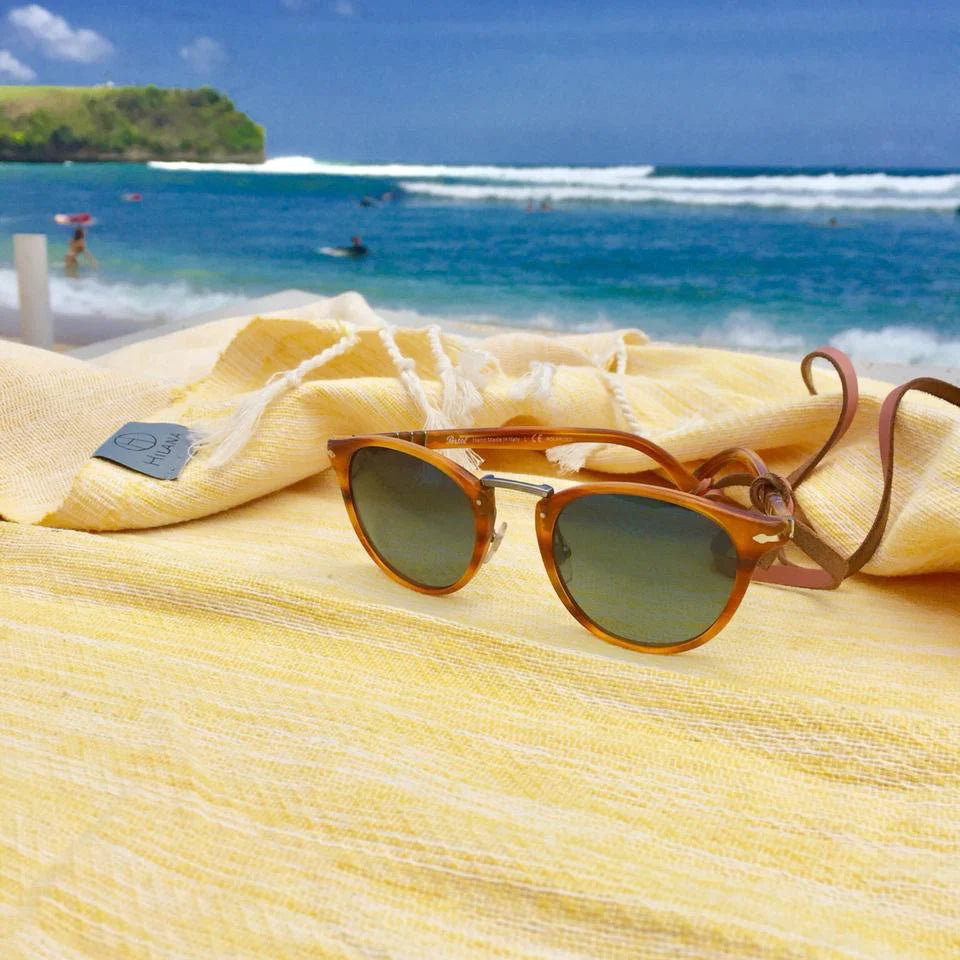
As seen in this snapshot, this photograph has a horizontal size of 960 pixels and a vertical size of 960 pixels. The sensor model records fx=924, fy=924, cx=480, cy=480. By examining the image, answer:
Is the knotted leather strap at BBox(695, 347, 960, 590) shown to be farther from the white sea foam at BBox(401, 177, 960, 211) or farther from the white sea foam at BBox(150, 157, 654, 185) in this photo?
the white sea foam at BBox(150, 157, 654, 185)

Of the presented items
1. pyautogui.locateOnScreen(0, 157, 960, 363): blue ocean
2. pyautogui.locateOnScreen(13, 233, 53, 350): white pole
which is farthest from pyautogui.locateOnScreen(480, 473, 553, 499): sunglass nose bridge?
pyautogui.locateOnScreen(13, 233, 53, 350): white pole

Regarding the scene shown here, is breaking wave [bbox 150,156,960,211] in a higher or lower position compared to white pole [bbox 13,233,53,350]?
higher

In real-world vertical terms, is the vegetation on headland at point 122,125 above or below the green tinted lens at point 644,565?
above

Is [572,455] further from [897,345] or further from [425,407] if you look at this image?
[897,345]

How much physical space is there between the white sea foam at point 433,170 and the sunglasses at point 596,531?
9034mm

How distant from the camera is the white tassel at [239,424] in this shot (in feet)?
2.57

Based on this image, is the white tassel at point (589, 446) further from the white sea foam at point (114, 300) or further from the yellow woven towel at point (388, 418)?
the white sea foam at point (114, 300)

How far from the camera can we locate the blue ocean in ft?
13.6

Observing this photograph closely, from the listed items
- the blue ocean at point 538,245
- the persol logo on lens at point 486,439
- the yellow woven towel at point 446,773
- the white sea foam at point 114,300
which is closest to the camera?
the yellow woven towel at point 446,773

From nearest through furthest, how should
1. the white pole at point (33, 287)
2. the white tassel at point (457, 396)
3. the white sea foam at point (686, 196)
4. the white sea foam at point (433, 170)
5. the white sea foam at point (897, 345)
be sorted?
the white tassel at point (457, 396) → the white pole at point (33, 287) → the white sea foam at point (897, 345) → the white sea foam at point (686, 196) → the white sea foam at point (433, 170)

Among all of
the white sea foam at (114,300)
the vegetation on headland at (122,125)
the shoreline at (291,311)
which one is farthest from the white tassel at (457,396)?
the vegetation on headland at (122,125)

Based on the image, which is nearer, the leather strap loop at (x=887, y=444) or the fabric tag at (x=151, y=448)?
the leather strap loop at (x=887, y=444)

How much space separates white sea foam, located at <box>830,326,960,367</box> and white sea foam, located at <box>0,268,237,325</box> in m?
2.35

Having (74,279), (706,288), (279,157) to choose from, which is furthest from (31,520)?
(279,157)
